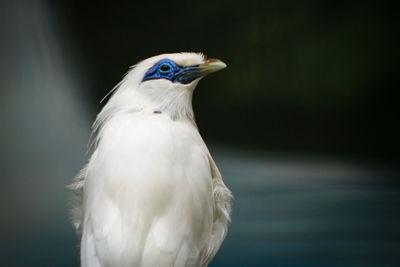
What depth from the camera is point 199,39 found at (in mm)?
2896

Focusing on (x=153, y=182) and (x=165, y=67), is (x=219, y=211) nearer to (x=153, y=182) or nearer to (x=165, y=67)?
(x=153, y=182)

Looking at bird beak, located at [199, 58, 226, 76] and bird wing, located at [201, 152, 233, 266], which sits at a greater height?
bird beak, located at [199, 58, 226, 76]

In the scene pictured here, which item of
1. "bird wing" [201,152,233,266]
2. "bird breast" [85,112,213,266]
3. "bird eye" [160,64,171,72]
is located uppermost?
"bird eye" [160,64,171,72]

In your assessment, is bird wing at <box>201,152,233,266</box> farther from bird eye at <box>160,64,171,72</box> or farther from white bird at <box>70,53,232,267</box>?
bird eye at <box>160,64,171,72</box>

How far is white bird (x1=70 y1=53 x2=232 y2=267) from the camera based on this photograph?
59.4 inches

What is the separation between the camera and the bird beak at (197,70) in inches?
70.4

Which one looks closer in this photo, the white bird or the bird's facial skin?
the white bird

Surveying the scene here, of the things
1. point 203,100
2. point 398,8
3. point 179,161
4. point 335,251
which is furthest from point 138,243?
point 398,8

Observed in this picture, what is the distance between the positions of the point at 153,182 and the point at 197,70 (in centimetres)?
40

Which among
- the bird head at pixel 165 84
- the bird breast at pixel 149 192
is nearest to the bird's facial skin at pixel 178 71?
the bird head at pixel 165 84

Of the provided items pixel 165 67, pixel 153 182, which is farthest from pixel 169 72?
pixel 153 182

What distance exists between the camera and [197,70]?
1800mm

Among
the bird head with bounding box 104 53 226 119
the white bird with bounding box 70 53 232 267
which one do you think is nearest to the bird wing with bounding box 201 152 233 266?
the white bird with bounding box 70 53 232 267

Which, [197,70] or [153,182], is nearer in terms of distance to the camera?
[153,182]
